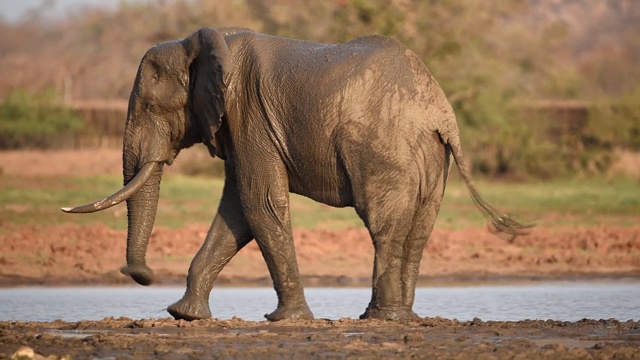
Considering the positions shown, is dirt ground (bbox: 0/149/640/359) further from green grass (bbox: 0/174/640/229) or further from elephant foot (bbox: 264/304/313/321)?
green grass (bbox: 0/174/640/229)

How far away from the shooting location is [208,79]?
31.6 ft

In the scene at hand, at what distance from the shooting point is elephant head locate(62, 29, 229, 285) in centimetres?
984

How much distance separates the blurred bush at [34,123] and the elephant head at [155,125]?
19.8m

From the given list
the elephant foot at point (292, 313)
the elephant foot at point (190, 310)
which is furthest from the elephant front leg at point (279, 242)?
the elephant foot at point (190, 310)

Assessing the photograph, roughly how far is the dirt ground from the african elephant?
Result: 0.51m

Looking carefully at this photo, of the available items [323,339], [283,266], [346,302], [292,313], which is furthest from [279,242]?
[346,302]

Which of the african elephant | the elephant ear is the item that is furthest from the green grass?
the elephant ear

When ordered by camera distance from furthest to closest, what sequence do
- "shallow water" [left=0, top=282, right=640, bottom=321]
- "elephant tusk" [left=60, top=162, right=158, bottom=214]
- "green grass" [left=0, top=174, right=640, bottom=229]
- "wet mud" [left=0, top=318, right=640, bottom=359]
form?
"green grass" [left=0, top=174, right=640, bottom=229]
"shallow water" [left=0, top=282, right=640, bottom=321]
"elephant tusk" [left=60, top=162, right=158, bottom=214]
"wet mud" [left=0, top=318, right=640, bottom=359]

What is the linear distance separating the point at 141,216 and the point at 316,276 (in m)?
4.43

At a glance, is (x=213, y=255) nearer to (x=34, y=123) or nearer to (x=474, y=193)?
(x=474, y=193)

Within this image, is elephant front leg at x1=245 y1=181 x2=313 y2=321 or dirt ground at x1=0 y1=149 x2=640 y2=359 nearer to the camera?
dirt ground at x1=0 y1=149 x2=640 y2=359

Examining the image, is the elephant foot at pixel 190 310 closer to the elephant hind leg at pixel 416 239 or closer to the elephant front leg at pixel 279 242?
the elephant front leg at pixel 279 242

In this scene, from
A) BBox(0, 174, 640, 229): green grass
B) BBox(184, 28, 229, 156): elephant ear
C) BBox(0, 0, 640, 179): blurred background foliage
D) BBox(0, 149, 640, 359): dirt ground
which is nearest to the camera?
BBox(0, 149, 640, 359): dirt ground

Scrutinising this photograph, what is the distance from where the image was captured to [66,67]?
49.9 meters
